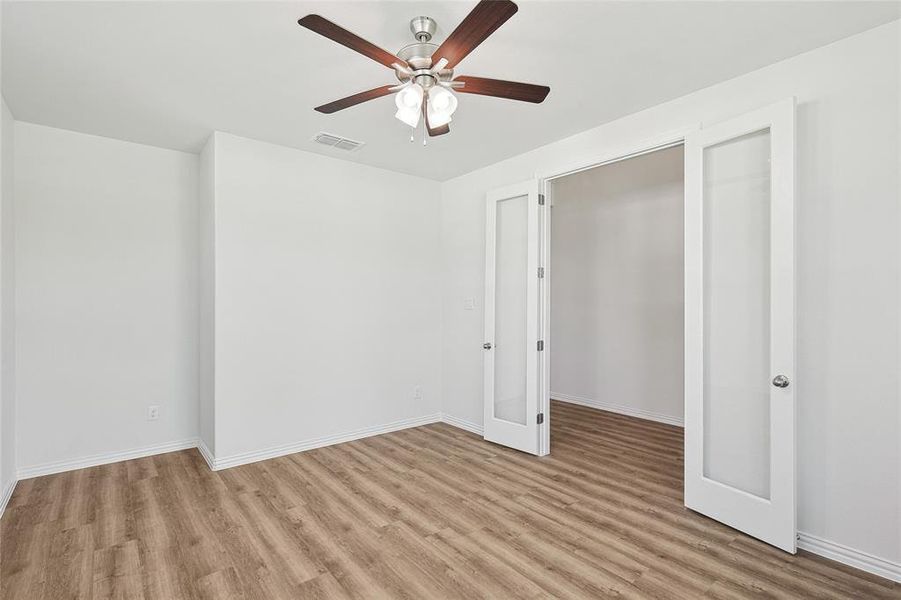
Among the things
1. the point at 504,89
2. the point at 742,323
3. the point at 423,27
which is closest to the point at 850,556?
the point at 742,323

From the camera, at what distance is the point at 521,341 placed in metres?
4.17

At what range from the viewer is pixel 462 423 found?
4812mm

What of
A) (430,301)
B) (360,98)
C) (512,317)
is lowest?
(512,317)

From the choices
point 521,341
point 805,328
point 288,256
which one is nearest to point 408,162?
point 288,256

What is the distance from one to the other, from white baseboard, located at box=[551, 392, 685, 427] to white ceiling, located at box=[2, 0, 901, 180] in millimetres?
3296

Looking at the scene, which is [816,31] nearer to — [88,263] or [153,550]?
[153,550]

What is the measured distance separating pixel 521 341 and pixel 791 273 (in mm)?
2184

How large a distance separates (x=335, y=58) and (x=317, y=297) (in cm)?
223

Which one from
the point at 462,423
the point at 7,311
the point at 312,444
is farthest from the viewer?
the point at 462,423

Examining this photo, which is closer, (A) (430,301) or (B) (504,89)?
(B) (504,89)

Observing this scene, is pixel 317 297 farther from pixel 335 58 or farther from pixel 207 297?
pixel 335 58

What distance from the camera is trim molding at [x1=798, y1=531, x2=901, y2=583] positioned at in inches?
85.8

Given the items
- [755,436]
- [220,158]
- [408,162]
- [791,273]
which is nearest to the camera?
[791,273]

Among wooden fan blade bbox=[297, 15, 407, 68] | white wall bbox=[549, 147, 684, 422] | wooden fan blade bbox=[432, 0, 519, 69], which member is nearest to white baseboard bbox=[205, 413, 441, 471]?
white wall bbox=[549, 147, 684, 422]
